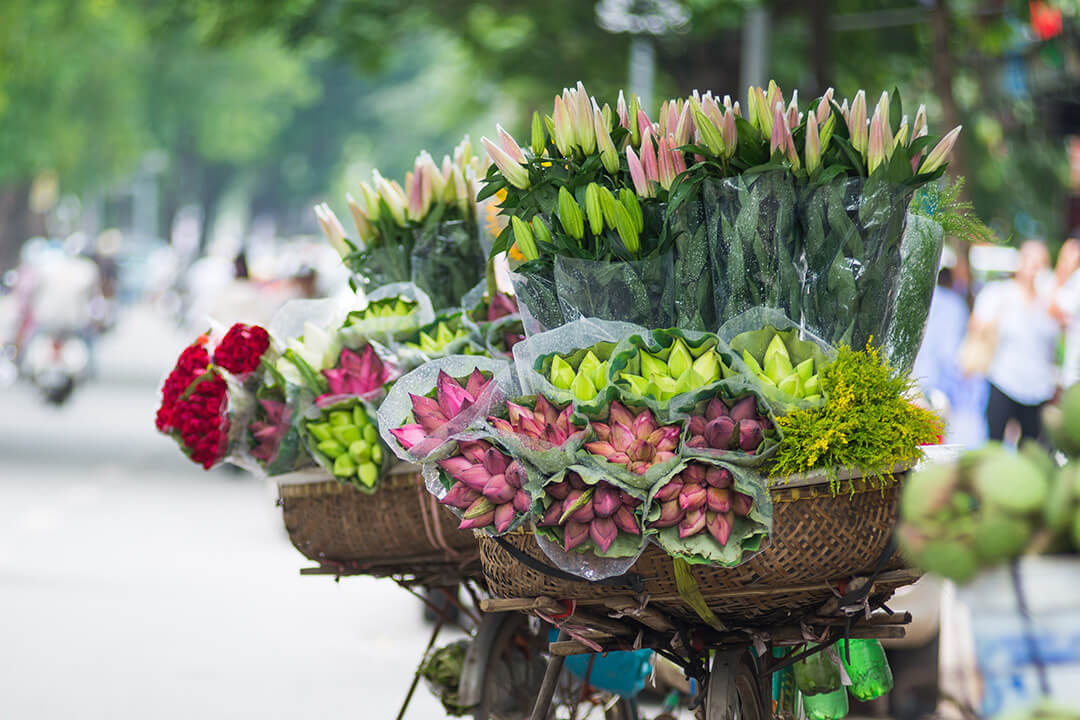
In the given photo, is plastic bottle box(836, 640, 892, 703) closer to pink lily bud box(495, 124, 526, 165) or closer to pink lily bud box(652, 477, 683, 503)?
pink lily bud box(652, 477, 683, 503)

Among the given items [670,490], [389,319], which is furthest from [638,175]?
[389,319]

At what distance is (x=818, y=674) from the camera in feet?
10.0

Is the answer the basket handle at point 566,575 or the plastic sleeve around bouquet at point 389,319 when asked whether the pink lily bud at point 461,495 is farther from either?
the plastic sleeve around bouquet at point 389,319

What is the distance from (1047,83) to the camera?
14898 mm

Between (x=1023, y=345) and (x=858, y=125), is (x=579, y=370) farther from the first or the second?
(x=1023, y=345)

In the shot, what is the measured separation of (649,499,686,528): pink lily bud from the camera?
91.0 inches

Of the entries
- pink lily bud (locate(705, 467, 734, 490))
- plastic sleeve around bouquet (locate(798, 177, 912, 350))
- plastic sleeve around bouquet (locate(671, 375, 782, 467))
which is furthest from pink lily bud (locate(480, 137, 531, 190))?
pink lily bud (locate(705, 467, 734, 490))

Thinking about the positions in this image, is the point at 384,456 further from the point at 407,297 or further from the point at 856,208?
the point at 856,208

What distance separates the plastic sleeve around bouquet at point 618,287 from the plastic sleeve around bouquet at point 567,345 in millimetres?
71

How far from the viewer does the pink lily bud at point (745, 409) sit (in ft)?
7.70

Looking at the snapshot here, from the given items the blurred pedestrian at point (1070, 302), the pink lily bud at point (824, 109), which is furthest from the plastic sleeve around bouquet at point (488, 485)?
the blurred pedestrian at point (1070, 302)

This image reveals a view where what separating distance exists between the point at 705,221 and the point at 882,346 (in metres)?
0.39

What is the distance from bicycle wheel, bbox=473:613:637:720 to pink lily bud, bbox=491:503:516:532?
1446mm

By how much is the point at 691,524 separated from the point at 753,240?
22.2 inches
